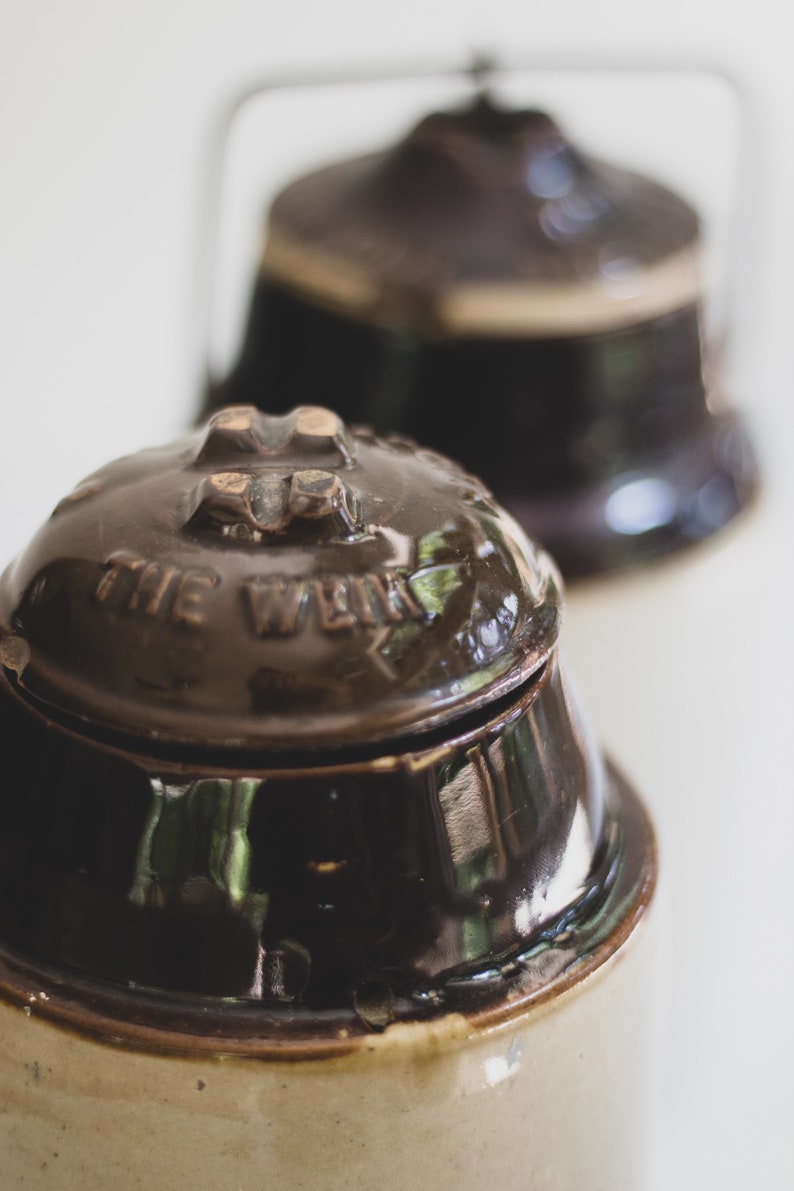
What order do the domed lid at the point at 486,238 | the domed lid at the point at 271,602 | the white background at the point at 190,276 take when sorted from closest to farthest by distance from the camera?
the domed lid at the point at 271,602
the domed lid at the point at 486,238
the white background at the point at 190,276

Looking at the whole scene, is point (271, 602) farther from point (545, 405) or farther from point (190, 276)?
point (190, 276)

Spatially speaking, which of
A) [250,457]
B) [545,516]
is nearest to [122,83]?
[545,516]

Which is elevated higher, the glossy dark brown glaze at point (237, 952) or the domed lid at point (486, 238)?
the domed lid at point (486, 238)

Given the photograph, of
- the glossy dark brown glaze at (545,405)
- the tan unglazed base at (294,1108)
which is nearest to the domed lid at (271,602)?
the tan unglazed base at (294,1108)

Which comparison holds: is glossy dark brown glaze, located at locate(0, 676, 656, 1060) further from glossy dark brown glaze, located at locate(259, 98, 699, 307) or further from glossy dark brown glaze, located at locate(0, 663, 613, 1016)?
glossy dark brown glaze, located at locate(259, 98, 699, 307)

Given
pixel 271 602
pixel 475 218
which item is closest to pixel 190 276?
pixel 475 218

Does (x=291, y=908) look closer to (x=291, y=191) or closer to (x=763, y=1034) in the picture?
(x=291, y=191)

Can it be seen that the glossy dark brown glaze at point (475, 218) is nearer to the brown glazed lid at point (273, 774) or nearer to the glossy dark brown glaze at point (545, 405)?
the glossy dark brown glaze at point (545, 405)
